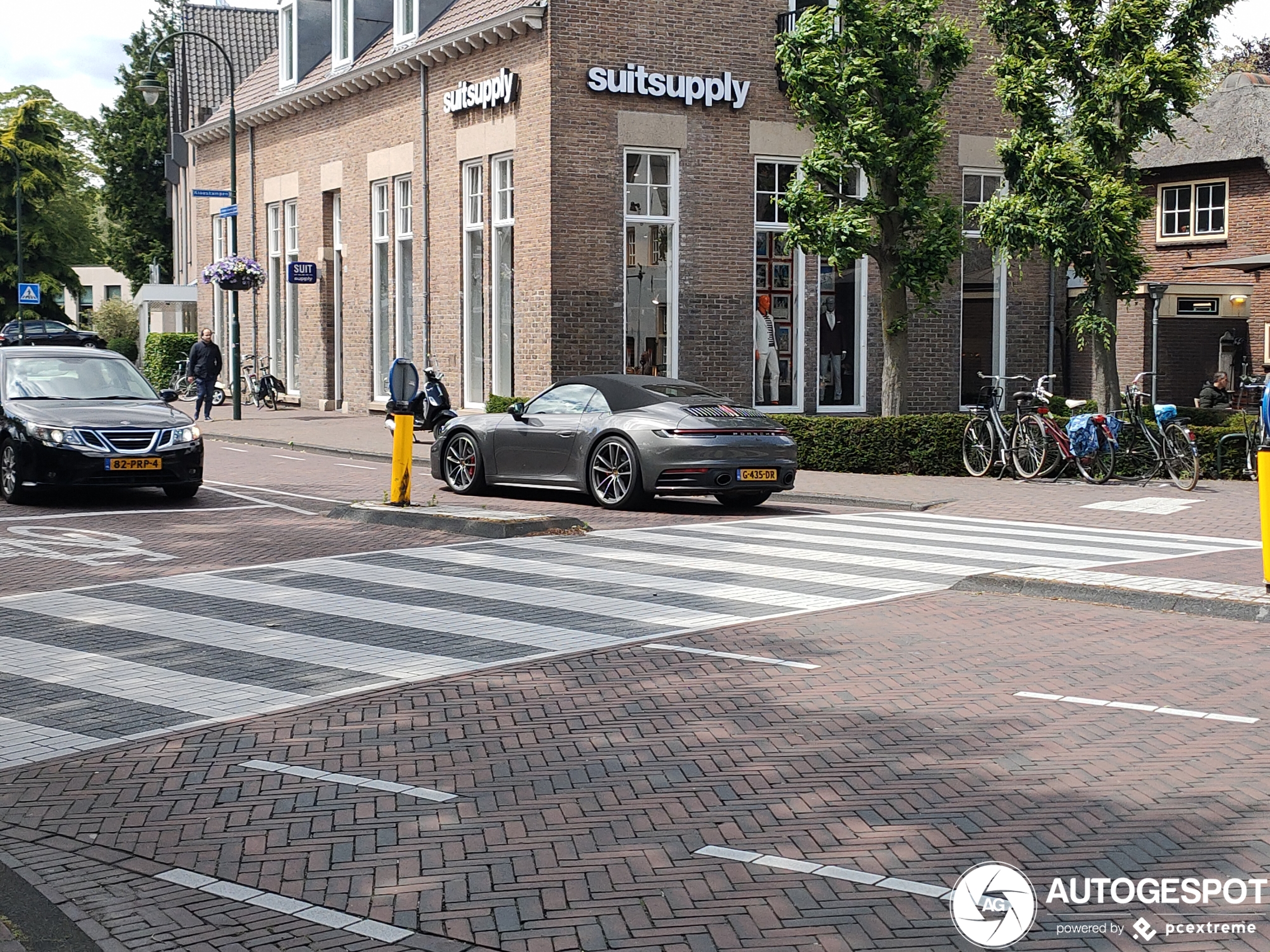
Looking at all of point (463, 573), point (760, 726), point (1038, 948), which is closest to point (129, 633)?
point (463, 573)

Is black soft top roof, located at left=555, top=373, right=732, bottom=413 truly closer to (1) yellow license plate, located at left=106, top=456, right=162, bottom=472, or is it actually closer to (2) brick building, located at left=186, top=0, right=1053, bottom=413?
(1) yellow license plate, located at left=106, top=456, right=162, bottom=472

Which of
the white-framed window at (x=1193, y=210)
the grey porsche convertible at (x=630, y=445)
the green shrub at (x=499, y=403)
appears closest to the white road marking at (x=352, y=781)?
the grey porsche convertible at (x=630, y=445)

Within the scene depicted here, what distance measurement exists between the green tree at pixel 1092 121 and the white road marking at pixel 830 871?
17.4m

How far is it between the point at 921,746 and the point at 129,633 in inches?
191

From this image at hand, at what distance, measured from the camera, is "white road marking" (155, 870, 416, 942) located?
4195 millimetres

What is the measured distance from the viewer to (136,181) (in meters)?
78.4

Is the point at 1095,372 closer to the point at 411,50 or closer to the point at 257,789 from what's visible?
the point at 411,50

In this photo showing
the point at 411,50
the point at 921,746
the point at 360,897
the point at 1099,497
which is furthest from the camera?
the point at 411,50

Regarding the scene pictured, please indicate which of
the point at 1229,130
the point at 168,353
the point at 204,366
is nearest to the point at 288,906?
the point at 204,366

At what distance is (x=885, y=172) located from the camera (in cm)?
2214

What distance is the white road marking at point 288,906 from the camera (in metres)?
4.20

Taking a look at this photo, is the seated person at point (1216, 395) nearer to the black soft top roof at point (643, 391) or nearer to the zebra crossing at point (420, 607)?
the black soft top roof at point (643, 391)

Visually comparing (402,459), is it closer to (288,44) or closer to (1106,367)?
(1106,367)

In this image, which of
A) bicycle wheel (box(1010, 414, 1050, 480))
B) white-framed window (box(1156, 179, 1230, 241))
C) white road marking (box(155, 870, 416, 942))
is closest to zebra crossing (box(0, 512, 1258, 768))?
white road marking (box(155, 870, 416, 942))
